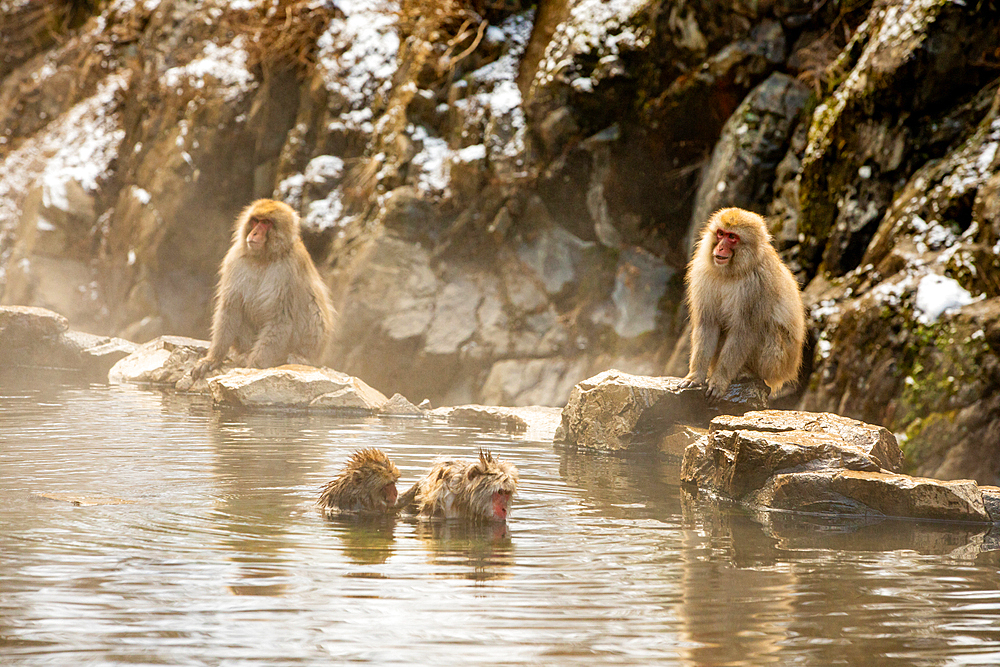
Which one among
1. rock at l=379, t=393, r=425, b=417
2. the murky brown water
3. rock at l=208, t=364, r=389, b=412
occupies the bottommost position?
the murky brown water

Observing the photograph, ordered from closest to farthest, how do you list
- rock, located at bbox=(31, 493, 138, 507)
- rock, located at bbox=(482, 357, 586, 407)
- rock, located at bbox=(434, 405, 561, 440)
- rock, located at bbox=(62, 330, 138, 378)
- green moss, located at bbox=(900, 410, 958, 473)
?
rock, located at bbox=(31, 493, 138, 507) → green moss, located at bbox=(900, 410, 958, 473) → rock, located at bbox=(434, 405, 561, 440) → rock, located at bbox=(62, 330, 138, 378) → rock, located at bbox=(482, 357, 586, 407)

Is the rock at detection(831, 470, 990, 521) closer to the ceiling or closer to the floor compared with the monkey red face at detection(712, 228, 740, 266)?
closer to the floor

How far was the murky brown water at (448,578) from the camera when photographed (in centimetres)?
225

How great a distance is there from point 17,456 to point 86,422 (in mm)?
1134

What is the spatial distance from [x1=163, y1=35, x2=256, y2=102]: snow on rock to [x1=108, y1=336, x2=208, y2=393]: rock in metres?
5.91

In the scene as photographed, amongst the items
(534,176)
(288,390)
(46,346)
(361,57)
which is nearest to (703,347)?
A: (288,390)

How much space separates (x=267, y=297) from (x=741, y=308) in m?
3.61

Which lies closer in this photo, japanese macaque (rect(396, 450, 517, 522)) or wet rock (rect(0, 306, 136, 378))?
japanese macaque (rect(396, 450, 517, 522))

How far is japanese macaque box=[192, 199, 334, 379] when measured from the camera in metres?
7.37

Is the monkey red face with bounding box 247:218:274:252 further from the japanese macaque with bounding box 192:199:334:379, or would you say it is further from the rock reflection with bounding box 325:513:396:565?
the rock reflection with bounding box 325:513:396:565

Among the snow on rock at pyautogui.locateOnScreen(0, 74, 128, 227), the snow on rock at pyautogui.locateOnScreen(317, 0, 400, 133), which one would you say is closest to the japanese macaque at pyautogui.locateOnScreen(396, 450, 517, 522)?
the snow on rock at pyautogui.locateOnScreen(317, 0, 400, 133)

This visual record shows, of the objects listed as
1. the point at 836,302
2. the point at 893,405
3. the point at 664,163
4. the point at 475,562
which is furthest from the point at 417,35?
the point at 475,562

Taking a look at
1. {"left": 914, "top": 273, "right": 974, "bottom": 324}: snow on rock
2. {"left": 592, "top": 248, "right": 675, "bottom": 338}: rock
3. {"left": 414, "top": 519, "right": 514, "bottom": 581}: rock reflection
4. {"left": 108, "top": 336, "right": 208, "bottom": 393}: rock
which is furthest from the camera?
{"left": 592, "top": 248, "right": 675, "bottom": 338}: rock

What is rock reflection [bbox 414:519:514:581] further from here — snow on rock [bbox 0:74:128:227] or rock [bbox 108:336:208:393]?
snow on rock [bbox 0:74:128:227]
